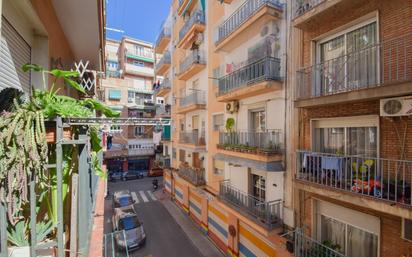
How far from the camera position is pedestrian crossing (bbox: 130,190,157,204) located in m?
19.1

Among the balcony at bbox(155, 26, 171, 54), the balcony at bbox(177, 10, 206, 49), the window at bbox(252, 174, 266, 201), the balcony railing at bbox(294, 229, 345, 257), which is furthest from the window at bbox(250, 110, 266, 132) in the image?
the balcony at bbox(155, 26, 171, 54)

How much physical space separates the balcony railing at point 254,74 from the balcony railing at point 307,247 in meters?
4.95

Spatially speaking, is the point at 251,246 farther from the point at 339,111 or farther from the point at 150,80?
the point at 150,80

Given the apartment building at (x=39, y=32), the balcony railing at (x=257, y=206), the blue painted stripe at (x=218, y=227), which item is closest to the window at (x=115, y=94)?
the blue painted stripe at (x=218, y=227)

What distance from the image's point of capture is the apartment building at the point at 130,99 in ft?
89.2

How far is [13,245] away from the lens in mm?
1828

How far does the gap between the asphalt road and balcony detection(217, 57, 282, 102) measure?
6.85 metres

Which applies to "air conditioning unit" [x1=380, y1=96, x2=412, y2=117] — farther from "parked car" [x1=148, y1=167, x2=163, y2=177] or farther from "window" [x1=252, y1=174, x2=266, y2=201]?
"parked car" [x1=148, y1=167, x2=163, y2=177]

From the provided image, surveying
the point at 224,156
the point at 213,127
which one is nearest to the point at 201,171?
the point at 213,127

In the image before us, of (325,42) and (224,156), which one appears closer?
(325,42)

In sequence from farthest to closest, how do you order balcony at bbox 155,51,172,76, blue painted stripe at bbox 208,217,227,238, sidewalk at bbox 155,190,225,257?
balcony at bbox 155,51,172,76 < sidewalk at bbox 155,190,225,257 < blue painted stripe at bbox 208,217,227,238

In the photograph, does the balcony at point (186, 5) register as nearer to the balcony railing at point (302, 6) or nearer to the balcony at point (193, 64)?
the balcony at point (193, 64)

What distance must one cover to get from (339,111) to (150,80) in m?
29.5

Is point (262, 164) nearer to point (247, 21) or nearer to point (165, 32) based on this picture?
point (247, 21)
